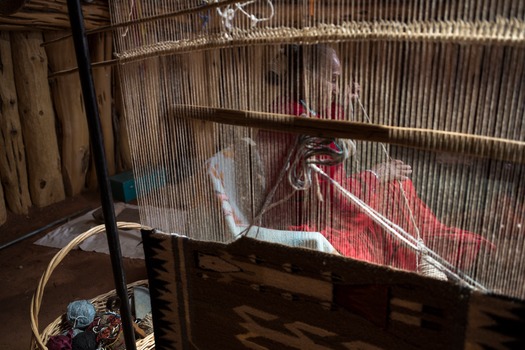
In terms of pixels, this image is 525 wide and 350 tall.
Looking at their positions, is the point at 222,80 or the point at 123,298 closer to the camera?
the point at 222,80

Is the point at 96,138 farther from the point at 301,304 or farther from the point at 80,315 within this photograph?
the point at 80,315

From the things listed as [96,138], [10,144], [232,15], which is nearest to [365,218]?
[232,15]

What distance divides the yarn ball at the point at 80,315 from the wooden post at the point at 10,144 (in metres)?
1.82

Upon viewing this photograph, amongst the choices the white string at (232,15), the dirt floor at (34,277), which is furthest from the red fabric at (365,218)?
the dirt floor at (34,277)

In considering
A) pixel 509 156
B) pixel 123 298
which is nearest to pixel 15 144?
pixel 123 298

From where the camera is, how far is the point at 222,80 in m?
0.75

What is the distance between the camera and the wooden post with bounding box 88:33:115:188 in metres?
3.50

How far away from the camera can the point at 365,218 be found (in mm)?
712

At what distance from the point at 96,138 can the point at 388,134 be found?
61 centimetres

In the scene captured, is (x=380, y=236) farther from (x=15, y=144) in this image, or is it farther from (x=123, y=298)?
(x=15, y=144)

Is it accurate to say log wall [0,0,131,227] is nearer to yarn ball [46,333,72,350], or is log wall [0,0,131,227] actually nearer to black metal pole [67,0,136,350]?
yarn ball [46,333,72,350]

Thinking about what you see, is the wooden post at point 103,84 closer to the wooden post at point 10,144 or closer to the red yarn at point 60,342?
the wooden post at point 10,144

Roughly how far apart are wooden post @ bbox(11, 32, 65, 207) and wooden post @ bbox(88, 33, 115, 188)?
41cm

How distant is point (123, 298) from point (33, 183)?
9.00 ft
